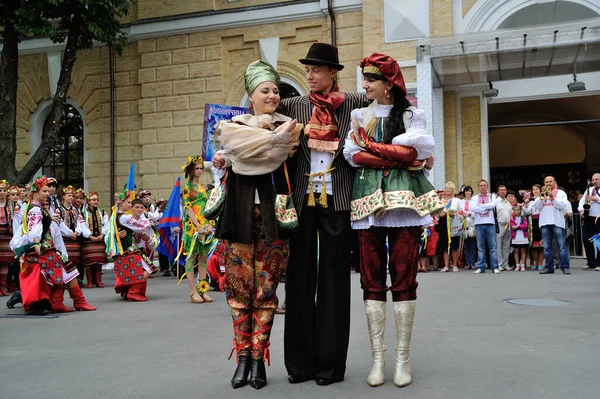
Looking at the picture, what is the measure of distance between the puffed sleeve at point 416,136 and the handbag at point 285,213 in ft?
2.50

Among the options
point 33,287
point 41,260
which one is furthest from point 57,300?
point 41,260

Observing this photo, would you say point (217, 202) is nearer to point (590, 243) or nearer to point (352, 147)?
point (352, 147)

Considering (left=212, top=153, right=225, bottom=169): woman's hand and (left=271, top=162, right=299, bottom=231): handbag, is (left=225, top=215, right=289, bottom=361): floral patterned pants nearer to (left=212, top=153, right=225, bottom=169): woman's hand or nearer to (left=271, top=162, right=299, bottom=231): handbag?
(left=271, top=162, right=299, bottom=231): handbag

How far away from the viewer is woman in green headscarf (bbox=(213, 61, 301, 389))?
4172 millimetres

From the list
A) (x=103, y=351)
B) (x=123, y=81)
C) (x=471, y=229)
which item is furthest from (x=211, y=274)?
(x=123, y=81)

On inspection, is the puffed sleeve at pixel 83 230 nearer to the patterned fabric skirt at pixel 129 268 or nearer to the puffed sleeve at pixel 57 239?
the patterned fabric skirt at pixel 129 268

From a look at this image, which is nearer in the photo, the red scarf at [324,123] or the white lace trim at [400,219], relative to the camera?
the white lace trim at [400,219]

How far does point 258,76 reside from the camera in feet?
14.3

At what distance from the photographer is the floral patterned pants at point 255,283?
429cm

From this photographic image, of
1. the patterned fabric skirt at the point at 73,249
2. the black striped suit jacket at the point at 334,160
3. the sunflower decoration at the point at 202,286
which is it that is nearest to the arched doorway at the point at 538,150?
the patterned fabric skirt at the point at 73,249

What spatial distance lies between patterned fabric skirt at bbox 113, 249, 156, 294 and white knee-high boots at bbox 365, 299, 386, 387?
259 inches

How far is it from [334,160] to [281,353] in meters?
1.79

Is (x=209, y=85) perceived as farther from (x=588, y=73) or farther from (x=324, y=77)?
(x=324, y=77)

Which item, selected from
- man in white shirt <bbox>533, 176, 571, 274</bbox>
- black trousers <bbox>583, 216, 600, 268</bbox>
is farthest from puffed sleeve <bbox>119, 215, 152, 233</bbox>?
black trousers <bbox>583, 216, 600, 268</bbox>
